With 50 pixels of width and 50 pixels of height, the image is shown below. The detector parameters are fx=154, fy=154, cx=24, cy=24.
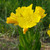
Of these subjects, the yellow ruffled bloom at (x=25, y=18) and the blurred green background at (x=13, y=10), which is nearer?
the yellow ruffled bloom at (x=25, y=18)

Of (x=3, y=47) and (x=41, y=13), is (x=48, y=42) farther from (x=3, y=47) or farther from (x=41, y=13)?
(x=41, y=13)

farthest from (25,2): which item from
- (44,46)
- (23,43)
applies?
(23,43)

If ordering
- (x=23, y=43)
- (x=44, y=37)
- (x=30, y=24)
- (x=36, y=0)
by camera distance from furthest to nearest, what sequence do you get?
(x=36, y=0) < (x=44, y=37) < (x=23, y=43) < (x=30, y=24)

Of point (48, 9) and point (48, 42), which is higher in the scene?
point (48, 9)

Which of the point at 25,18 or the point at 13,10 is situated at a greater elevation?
the point at 13,10

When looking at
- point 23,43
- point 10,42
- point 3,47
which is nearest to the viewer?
point 23,43

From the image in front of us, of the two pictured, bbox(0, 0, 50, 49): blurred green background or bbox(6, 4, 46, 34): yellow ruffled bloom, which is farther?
bbox(0, 0, 50, 49): blurred green background

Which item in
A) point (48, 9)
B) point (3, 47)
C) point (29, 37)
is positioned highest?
point (48, 9)

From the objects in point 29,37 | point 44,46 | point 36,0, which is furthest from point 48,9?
point 29,37

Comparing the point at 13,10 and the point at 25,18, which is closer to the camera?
the point at 25,18

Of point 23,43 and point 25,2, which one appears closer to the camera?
point 23,43

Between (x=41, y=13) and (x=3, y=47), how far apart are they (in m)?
0.75

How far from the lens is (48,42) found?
1757 millimetres

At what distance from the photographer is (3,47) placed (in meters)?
1.56
